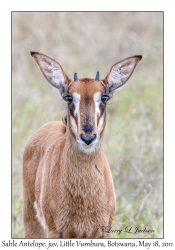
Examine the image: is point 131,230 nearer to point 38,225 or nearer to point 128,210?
point 128,210

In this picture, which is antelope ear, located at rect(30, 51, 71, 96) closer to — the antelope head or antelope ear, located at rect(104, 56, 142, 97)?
the antelope head

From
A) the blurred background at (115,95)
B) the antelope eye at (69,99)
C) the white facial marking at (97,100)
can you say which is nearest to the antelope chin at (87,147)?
the white facial marking at (97,100)

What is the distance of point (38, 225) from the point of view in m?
8.41

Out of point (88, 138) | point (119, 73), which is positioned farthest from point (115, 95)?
point (88, 138)

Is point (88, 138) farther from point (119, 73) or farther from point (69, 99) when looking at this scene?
point (119, 73)

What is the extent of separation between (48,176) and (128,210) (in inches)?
69.6

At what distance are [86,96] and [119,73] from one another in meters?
0.58

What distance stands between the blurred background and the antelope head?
0.32m

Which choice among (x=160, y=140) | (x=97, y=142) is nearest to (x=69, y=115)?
(x=97, y=142)

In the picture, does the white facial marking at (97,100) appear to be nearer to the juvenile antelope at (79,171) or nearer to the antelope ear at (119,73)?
the juvenile antelope at (79,171)

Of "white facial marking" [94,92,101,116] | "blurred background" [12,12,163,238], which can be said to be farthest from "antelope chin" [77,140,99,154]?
"blurred background" [12,12,163,238]

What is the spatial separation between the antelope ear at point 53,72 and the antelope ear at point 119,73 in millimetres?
414

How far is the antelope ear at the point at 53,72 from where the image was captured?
24.1ft

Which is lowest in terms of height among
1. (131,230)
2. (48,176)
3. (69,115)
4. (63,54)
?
(131,230)
